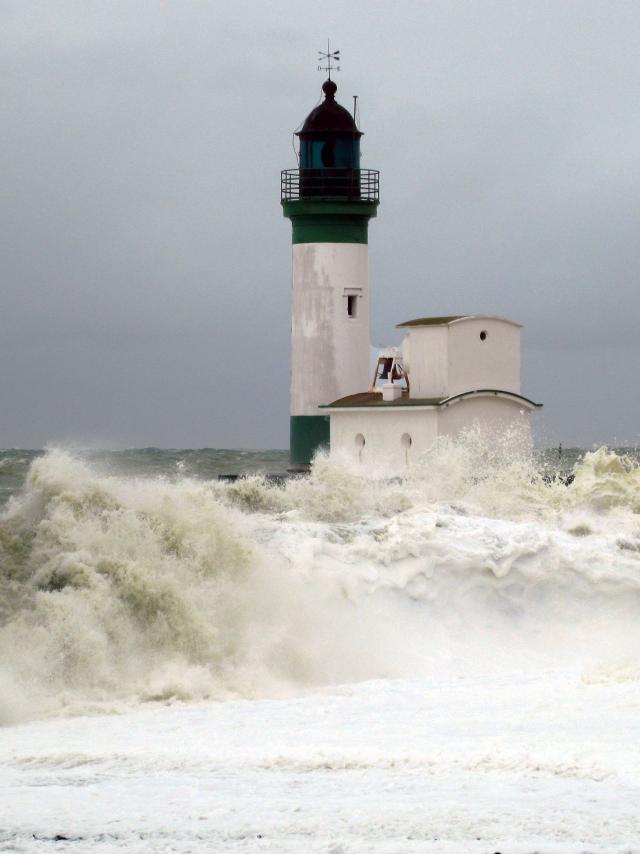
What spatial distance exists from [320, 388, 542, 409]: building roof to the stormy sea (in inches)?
176

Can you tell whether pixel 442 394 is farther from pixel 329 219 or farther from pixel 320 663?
pixel 320 663

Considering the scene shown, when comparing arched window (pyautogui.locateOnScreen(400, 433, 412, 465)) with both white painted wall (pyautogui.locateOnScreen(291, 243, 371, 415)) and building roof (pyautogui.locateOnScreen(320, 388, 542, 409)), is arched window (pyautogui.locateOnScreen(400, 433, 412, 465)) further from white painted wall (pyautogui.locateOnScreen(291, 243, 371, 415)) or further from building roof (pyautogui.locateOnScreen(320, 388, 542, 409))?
white painted wall (pyautogui.locateOnScreen(291, 243, 371, 415))

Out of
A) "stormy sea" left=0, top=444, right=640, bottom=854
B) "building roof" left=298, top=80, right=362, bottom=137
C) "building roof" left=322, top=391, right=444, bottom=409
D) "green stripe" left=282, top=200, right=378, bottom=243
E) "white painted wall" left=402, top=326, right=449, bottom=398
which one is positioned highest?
"building roof" left=298, top=80, right=362, bottom=137

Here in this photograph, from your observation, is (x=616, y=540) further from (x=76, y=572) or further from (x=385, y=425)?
(x=385, y=425)

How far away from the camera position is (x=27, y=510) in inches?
340

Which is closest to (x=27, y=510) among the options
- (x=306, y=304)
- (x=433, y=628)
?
(x=433, y=628)

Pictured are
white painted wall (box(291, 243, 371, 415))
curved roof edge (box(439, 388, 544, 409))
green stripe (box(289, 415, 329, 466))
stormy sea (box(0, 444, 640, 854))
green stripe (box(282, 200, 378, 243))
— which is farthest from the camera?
A: green stripe (box(289, 415, 329, 466))

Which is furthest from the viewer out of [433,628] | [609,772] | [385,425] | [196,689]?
[385,425]

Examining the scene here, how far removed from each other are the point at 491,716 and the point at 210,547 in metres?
2.64

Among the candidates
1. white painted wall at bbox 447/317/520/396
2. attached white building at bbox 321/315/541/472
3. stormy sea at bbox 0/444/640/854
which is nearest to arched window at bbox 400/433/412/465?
attached white building at bbox 321/315/541/472

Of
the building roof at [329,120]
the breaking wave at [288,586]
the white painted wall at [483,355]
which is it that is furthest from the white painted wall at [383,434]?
the breaking wave at [288,586]

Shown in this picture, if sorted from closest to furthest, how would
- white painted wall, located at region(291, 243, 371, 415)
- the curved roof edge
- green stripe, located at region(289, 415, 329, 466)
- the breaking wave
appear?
the breaking wave
the curved roof edge
white painted wall, located at region(291, 243, 371, 415)
green stripe, located at region(289, 415, 329, 466)

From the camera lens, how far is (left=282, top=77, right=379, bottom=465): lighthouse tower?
63.9 ft

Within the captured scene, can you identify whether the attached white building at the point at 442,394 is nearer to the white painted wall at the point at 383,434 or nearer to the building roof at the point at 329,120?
the white painted wall at the point at 383,434
